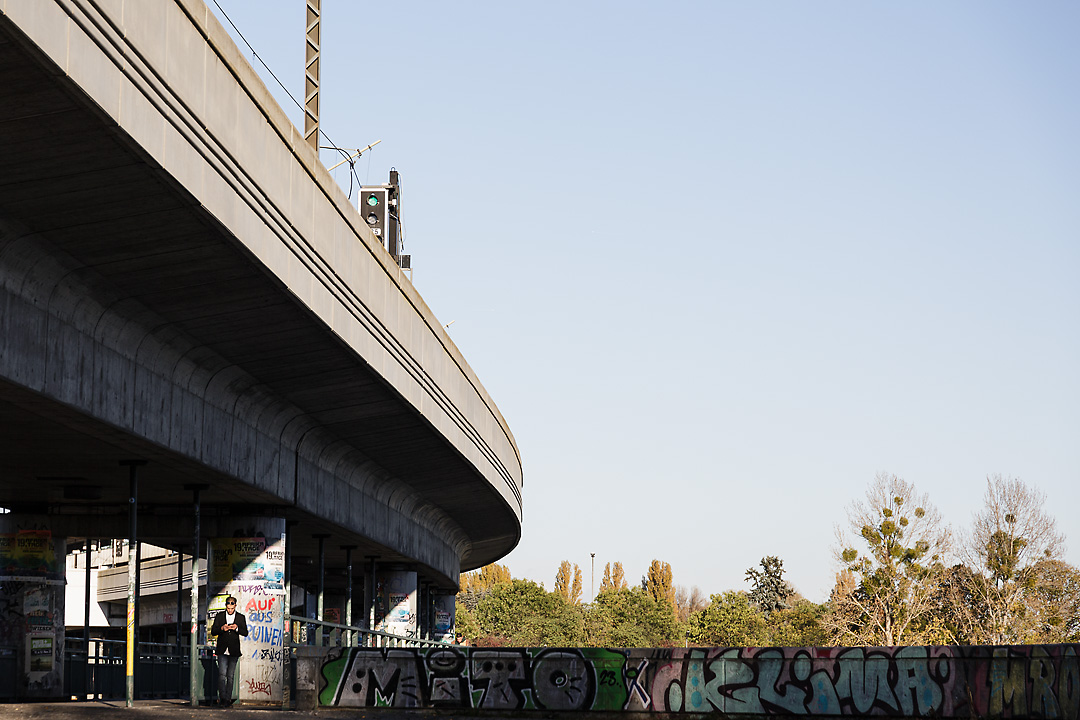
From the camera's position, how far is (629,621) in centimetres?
13812

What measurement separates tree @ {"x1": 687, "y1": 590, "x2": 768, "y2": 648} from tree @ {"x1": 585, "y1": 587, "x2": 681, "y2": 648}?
752 centimetres

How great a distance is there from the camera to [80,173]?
12906 millimetres

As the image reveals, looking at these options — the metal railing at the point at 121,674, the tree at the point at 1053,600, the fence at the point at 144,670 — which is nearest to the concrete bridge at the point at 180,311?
the fence at the point at 144,670

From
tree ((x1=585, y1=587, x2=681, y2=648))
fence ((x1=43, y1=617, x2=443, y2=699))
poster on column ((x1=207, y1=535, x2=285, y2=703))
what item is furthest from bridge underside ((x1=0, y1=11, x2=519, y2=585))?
tree ((x1=585, y1=587, x2=681, y2=648))

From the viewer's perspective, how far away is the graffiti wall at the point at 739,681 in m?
23.5

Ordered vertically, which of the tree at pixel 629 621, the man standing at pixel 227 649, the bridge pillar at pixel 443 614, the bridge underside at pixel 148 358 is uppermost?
the bridge underside at pixel 148 358

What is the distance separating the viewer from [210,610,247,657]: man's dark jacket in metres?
23.0

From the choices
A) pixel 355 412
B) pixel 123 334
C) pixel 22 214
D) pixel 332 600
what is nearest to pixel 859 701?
pixel 355 412

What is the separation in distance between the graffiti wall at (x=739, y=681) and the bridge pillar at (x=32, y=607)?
5451 mm

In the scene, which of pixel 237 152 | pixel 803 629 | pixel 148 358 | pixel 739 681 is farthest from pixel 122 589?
pixel 803 629

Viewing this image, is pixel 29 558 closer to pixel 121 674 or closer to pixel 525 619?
pixel 121 674

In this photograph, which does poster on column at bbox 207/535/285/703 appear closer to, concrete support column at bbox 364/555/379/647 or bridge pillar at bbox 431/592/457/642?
concrete support column at bbox 364/555/379/647

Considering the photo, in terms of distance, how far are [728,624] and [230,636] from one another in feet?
349

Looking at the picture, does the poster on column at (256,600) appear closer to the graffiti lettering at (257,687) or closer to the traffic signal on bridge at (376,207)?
the graffiti lettering at (257,687)
